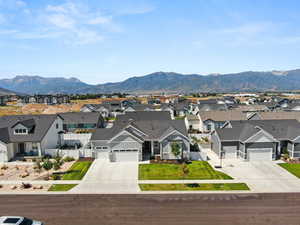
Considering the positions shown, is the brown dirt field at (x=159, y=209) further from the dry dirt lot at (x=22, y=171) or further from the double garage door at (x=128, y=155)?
the double garage door at (x=128, y=155)

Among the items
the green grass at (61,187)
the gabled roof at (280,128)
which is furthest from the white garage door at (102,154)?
the gabled roof at (280,128)

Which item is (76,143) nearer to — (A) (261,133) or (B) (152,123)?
(B) (152,123)

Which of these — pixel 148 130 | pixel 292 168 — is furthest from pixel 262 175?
pixel 148 130

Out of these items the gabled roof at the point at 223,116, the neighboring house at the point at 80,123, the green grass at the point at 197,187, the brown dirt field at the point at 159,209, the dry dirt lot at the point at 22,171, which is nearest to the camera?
the brown dirt field at the point at 159,209

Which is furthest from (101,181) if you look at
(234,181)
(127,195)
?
(234,181)

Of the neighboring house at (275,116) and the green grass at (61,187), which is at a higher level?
the neighboring house at (275,116)
